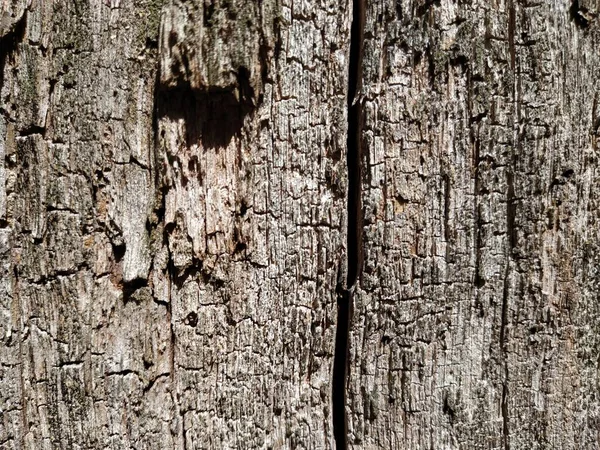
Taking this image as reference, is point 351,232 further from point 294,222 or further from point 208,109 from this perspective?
point 208,109

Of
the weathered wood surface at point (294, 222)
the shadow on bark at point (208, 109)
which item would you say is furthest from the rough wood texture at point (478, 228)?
the shadow on bark at point (208, 109)

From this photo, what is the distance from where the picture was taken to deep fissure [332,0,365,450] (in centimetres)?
147

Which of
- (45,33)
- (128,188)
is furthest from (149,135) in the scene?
(45,33)

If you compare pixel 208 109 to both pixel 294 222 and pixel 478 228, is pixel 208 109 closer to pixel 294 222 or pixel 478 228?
pixel 294 222

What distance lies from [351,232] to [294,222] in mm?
136

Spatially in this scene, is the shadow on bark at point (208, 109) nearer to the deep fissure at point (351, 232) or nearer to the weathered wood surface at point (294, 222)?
the weathered wood surface at point (294, 222)

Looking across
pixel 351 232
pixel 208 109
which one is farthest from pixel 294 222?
pixel 208 109

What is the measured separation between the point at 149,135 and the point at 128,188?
121 mm

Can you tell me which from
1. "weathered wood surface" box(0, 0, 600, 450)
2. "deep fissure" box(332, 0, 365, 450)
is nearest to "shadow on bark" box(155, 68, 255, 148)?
"weathered wood surface" box(0, 0, 600, 450)

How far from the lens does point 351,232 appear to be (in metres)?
1.51

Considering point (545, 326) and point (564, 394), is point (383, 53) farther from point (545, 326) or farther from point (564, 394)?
point (564, 394)

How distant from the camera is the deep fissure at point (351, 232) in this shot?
1.47m

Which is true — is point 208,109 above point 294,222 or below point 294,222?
above

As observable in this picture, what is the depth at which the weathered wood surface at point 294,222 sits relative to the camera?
1.41 metres
